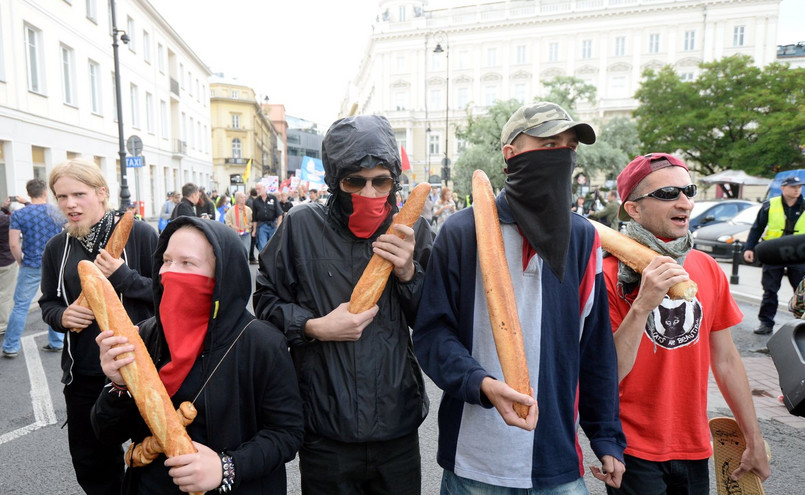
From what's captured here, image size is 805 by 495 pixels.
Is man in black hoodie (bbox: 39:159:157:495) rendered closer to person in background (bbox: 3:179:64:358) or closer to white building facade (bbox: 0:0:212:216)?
person in background (bbox: 3:179:64:358)

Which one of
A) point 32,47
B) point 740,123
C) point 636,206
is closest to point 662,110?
point 740,123

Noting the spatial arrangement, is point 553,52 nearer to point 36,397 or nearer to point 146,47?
point 146,47

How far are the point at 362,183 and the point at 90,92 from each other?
25.4 m

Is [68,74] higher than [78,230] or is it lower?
higher

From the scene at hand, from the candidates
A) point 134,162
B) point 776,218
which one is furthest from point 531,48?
point 776,218

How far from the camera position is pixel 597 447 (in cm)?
169

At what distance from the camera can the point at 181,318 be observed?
67.1 inches

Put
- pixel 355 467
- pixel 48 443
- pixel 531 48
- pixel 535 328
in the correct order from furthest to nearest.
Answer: pixel 531 48
pixel 48 443
pixel 355 467
pixel 535 328

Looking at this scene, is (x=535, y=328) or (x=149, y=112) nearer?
(x=535, y=328)

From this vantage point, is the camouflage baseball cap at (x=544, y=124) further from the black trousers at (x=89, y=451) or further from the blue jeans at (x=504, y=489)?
the black trousers at (x=89, y=451)

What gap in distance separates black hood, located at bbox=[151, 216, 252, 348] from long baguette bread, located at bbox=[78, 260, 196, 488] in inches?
6.4

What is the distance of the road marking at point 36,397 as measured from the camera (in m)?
4.06

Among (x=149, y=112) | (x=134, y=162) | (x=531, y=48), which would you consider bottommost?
(x=134, y=162)

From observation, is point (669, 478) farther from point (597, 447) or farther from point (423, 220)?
point (423, 220)
